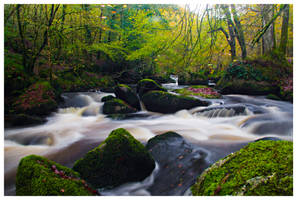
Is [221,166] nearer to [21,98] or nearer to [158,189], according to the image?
[158,189]

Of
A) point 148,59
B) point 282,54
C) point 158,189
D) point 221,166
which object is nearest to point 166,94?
point 148,59

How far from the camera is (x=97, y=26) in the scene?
14.9 feet

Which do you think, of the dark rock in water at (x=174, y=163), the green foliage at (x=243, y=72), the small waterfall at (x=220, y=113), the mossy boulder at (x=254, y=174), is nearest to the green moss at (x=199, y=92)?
the green foliage at (x=243, y=72)

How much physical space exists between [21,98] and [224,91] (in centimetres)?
734

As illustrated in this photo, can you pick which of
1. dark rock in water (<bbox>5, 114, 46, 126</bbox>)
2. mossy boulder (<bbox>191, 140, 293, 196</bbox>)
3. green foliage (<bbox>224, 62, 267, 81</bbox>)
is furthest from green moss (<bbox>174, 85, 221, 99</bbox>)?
mossy boulder (<bbox>191, 140, 293, 196</bbox>)

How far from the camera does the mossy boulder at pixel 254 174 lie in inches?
38.4

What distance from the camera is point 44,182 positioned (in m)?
1.31

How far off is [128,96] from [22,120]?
2.88 m

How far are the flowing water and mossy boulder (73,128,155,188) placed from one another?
12 cm

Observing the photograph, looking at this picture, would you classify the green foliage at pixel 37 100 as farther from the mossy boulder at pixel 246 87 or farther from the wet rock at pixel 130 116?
the mossy boulder at pixel 246 87

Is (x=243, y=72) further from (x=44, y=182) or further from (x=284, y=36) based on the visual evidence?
(x=44, y=182)

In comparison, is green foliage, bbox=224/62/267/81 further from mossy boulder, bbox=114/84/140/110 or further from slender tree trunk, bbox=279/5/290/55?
mossy boulder, bbox=114/84/140/110

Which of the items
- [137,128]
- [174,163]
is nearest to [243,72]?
[137,128]

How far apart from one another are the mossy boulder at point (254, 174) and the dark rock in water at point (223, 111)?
3.36 m
